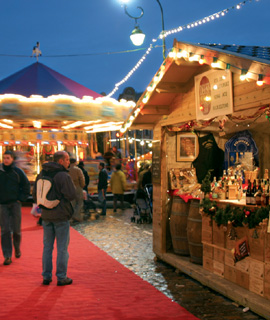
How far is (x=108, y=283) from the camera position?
20.6ft

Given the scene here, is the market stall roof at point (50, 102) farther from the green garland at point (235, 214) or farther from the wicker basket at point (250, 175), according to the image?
the green garland at point (235, 214)

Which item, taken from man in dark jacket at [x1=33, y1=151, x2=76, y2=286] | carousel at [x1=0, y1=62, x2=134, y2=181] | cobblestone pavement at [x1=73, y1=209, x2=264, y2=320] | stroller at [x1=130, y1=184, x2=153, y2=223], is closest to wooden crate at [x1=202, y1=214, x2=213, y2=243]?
cobblestone pavement at [x1=73, y1=209, x2=264, y2=320]

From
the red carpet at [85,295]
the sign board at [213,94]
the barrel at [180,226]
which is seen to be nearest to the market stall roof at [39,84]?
the red carpet at [85,295]

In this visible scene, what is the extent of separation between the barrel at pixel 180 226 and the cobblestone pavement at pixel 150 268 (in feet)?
1.16

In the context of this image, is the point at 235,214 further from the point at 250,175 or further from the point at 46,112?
the point at 46,112

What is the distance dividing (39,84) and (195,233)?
11.3 m

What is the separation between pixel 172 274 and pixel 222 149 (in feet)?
8.39

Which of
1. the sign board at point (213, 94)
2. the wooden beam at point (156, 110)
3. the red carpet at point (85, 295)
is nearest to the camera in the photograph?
the red carpet at point (85, 295)

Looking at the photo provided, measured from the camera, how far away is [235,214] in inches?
218

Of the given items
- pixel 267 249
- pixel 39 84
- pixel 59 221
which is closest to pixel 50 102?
pixel 39 84

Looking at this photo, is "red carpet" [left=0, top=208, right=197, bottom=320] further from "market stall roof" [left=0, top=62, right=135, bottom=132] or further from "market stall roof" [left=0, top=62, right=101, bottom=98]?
"market stall roof" [left=0, top=62, right=101, bottom=98]

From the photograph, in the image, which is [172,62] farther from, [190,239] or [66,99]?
[66,99]

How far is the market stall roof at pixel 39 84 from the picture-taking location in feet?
52.1

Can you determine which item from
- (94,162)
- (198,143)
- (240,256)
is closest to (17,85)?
(94,162)
